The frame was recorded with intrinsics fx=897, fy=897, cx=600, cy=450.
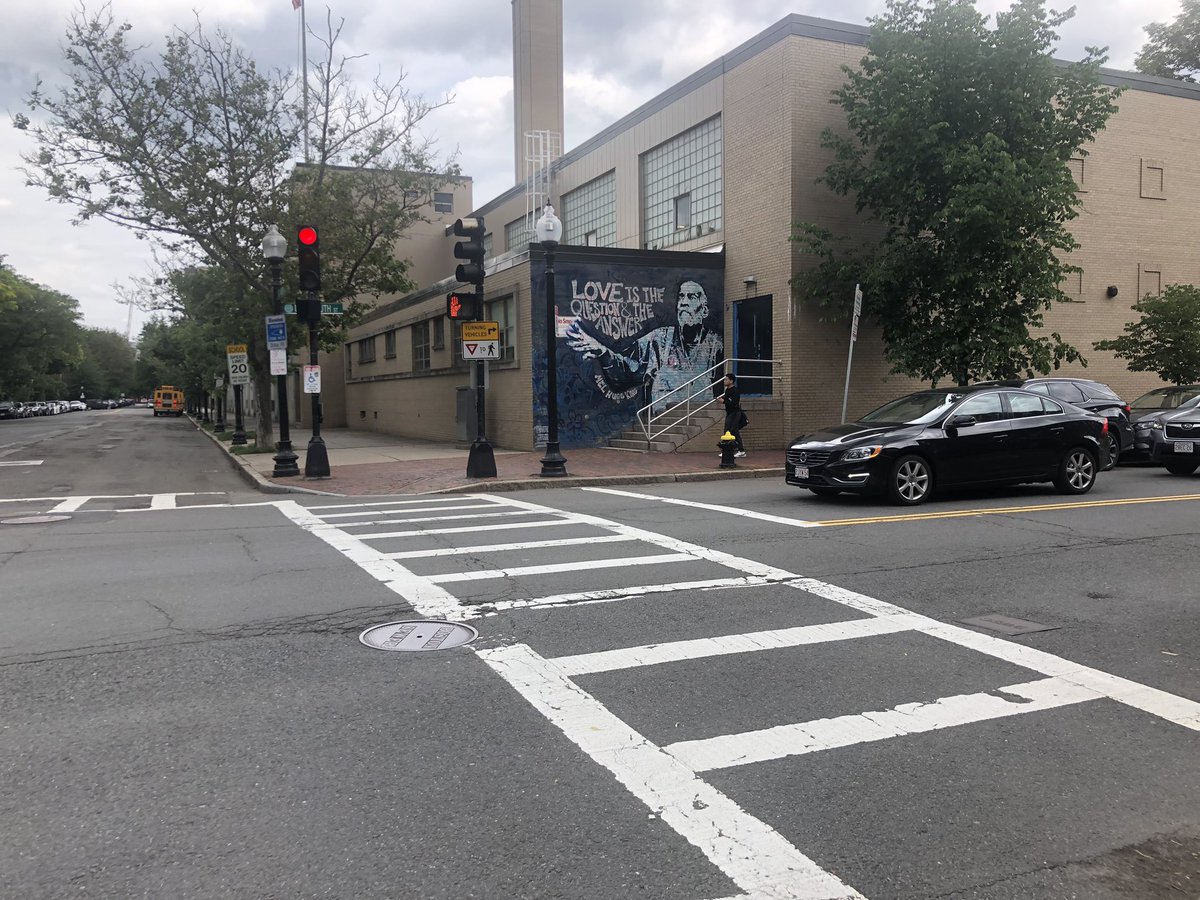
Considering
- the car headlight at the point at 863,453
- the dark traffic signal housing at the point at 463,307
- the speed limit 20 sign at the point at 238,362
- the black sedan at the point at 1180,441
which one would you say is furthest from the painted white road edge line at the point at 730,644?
the speed limit 20 sign at the point at 238,362

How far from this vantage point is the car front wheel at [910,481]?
1162 cm

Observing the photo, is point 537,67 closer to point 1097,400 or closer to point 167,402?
point 1097,400

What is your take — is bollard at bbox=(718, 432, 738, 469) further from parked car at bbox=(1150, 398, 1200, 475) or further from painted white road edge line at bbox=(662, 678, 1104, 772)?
painted white road edge line at bbox=(662, 678, 1104, 772)

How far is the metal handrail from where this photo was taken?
20453 mm

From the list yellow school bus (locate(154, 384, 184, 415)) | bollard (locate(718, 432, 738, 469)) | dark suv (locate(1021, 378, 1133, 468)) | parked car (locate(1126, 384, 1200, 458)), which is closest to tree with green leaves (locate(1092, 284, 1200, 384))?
parked car (locate(1126, 384, 1200, 458))

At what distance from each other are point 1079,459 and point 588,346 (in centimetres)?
1126

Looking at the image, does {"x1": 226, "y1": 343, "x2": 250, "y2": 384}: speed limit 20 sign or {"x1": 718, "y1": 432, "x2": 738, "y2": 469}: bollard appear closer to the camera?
Result: {"x1": 718, "y1": 432, "x2": 738, "y2": 469}: bollard

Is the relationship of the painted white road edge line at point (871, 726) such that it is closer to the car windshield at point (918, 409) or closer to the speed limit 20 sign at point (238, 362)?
the car windshield at point (918, 409)

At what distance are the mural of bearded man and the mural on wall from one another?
0.02 meters

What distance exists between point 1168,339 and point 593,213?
16.8 metres

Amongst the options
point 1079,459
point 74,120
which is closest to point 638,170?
point 74,120

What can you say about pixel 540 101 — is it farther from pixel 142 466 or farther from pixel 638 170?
pixel 142 466

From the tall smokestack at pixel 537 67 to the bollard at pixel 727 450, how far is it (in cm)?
3242

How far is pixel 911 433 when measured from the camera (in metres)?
11.8
